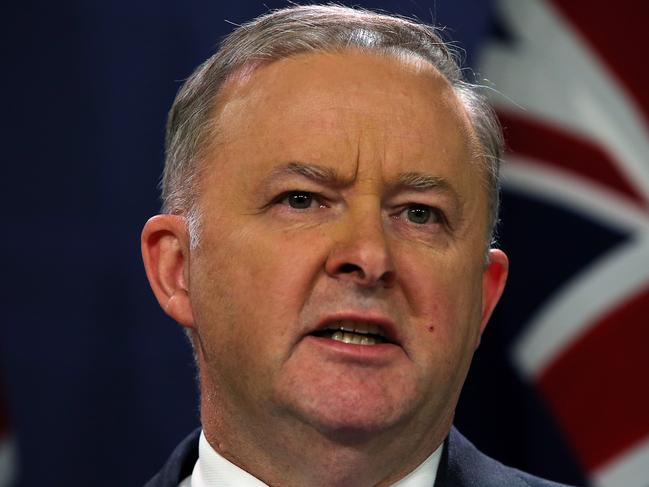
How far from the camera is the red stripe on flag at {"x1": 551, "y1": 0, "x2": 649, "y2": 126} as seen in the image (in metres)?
3.19

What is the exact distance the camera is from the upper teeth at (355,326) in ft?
5.55

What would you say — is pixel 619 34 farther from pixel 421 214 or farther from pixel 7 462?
pixel 7 462

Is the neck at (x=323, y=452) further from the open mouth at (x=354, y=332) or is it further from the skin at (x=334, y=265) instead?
the open mouth at (x=354, y=332)

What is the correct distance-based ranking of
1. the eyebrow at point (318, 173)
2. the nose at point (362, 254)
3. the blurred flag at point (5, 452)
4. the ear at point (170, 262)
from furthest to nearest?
the blurred flag at point (5, 452) → the ear at point (170, 262) → the eyebrow at point (318, 173) → the nose at point (362, 254)

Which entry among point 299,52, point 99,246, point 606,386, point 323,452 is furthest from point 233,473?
point 606,386

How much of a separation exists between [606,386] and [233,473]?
157cm

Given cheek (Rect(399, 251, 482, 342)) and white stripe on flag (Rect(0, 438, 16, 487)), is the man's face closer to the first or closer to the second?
cheek (Rect(399, 251, 482, 342))

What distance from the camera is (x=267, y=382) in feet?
5.74

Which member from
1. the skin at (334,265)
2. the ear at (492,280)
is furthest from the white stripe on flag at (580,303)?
the skin at (334,265)

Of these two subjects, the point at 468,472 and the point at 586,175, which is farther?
the point at 586,175

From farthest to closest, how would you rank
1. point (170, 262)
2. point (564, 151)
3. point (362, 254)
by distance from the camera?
1. point (564, 151)
2. point (170, 262)
3. point (362, 254)

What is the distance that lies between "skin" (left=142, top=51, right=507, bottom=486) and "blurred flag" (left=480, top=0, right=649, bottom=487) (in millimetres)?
1351

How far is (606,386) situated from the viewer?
3156mm

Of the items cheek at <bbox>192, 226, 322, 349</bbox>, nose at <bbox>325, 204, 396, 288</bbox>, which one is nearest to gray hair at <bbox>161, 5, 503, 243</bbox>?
cheek at <bbox>192, 226, 322, 349</bbox>
